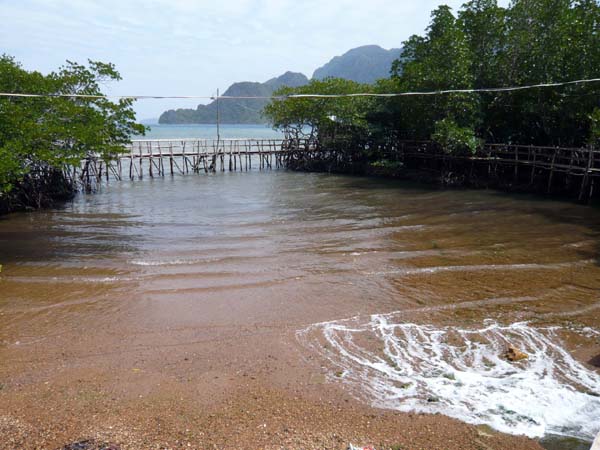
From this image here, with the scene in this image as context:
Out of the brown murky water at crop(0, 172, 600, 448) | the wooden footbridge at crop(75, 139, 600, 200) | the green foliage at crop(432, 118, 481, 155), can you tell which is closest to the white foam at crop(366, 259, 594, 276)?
the brown murky water at crop(0, 172, 600, 448)

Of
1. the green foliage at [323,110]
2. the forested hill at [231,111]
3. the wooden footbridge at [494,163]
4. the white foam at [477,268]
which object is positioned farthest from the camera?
the forested hill at [231,111]

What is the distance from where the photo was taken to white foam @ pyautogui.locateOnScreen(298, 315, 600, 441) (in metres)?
4.93

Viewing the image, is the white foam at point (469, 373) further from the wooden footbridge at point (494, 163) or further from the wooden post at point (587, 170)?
the wooden footbridge at point (494, 163)

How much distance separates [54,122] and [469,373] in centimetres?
1565

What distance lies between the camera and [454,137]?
2025 centimetres

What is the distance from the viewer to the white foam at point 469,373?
493 centimetres

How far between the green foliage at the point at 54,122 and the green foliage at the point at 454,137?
40.7 ft

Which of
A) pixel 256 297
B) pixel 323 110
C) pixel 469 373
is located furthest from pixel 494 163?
pixel 469 373

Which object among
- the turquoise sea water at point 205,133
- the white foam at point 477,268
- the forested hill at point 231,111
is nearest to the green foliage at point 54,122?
the white foam at point 477,268

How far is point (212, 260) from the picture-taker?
1054cm

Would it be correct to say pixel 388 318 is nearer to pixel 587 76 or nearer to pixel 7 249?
pixel 7 249

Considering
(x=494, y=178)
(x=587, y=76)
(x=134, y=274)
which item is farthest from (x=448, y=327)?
(x=494, y=178)

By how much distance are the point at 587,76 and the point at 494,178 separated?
5564 millimetres

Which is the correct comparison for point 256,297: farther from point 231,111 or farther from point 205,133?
point 231,111
